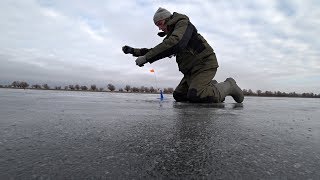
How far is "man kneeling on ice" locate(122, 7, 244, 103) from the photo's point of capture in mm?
4094

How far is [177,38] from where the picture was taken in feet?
12.8

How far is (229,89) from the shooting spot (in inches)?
231

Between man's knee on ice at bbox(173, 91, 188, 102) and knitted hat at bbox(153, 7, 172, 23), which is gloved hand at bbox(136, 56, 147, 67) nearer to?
knitted hat at bbox(153, 7, 172, 23)

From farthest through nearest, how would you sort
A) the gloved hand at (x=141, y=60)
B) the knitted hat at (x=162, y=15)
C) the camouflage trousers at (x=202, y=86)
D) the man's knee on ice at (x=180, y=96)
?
the man's knee on ice at (x=180, y=96) → the camouflage trousers at (x=202, y=86) → the knitted hat at (x=162, y=15) → the gloved hand at (x=141, y=60)

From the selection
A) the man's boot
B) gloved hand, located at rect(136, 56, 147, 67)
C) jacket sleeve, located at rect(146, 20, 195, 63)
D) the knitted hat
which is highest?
the knitted hat

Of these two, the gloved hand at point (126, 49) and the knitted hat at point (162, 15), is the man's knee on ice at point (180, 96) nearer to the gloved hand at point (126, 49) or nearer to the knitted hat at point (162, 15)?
the gloved hand at point (126, 49)

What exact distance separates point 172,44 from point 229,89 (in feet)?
8.31

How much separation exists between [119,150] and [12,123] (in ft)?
4.11

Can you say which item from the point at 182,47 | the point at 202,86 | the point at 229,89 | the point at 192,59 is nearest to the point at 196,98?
the point at 202,86

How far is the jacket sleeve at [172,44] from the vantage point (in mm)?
3848

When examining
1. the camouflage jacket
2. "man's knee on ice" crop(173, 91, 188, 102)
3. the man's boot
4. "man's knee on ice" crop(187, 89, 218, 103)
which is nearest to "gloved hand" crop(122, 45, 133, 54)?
the camouflage jacket

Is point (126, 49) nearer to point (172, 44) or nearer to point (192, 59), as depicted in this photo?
point (192, 59)

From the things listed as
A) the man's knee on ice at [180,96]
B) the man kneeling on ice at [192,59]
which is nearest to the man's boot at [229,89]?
the man kneeling on ice at [192,59]

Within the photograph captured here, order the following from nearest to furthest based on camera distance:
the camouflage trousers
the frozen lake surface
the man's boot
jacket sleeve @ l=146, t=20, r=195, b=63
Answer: the frozen lake surface
jacket sleeve @ l=146, t=20, r=195, b=63
the camouflage trousers
the man's boot
